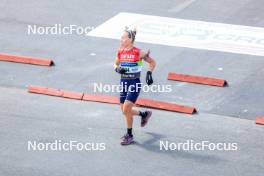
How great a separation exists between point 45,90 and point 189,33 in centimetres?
500

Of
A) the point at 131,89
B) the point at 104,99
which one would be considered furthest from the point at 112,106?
the point at 131,89

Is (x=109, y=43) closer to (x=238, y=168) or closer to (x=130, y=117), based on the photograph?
(x=130, y=117)

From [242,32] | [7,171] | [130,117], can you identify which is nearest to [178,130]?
[130,117]

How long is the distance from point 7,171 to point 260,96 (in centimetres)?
582

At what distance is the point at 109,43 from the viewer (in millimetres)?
18609

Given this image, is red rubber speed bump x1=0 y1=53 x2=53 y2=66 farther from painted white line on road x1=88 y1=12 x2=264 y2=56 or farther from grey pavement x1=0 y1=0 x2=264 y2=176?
painted white line on road x1=88 y1=12 x2=264 y2=56

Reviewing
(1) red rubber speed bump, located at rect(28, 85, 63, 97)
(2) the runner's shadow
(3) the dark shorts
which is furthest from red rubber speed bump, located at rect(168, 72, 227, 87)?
(3) the dark shorts

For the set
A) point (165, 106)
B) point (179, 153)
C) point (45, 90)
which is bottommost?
point (179, 153)

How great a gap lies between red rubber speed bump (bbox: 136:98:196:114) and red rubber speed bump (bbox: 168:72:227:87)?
1.39 metres

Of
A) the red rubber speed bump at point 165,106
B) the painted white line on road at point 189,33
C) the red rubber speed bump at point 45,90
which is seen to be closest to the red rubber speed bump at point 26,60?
the red rubber speed bump at point 45,90

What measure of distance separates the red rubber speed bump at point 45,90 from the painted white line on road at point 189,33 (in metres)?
3.69

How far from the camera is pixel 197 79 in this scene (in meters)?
16.2

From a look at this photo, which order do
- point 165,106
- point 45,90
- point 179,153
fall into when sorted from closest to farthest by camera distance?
point 179,153 < point 165,106 < point 45,90

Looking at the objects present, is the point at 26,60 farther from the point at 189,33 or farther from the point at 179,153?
the point at 179,153
